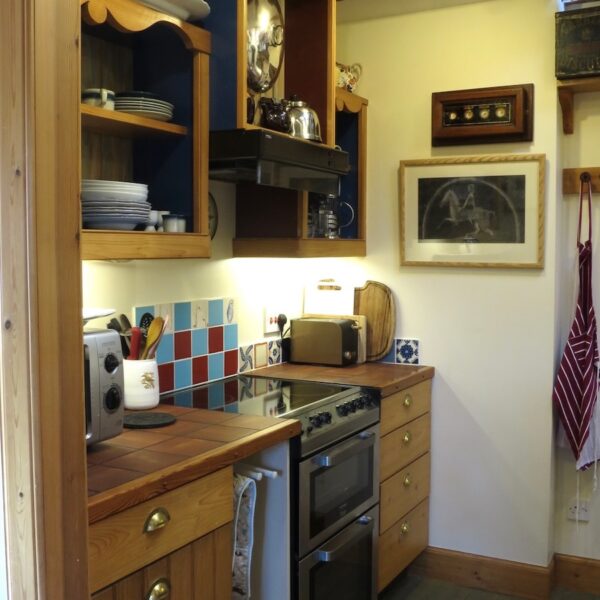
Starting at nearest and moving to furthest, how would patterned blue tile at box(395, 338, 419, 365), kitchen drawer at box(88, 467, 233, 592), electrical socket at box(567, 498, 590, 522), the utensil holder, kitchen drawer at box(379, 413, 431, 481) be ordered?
1. kitchen drawer at box(88, 467, 233, 592)
2. the utensil holder
3. kitchen drawer at box(379, 413, 431, 481)
4. electrical socket at box(567, 498, 590, 522)
5. patterned blue tile at box(395, 338, 419, 365)

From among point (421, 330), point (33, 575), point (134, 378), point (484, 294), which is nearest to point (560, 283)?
point (484, 294)

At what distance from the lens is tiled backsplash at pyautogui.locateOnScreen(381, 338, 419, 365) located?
10.6 ft

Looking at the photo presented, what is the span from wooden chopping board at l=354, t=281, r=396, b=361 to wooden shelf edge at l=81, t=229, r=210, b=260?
3.91 feet

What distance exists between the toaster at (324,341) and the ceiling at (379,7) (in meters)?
1.28

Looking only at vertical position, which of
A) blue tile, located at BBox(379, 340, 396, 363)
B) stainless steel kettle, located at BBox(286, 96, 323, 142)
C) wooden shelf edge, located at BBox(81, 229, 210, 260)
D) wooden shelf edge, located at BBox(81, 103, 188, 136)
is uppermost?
stainless steel kettle, located at BBox(286, 96, 323, 142)

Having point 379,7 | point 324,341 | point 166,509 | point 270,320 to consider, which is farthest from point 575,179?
point 166,509

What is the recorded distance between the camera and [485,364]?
3117 millimetres

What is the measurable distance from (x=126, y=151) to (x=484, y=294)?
5.08 feet

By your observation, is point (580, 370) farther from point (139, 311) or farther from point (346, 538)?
point (139, 311)

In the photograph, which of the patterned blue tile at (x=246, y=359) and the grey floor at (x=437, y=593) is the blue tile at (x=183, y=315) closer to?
the patterned blue tile at (x=246, y=359)

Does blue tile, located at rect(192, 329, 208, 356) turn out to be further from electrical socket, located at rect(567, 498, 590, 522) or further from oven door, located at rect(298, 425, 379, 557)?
electrical socket, located at rect(567, 498, 590, 522)

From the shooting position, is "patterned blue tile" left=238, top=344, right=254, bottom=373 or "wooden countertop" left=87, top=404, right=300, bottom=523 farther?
"patterned blue tile" left=238, top=344, right=254, bottom=373

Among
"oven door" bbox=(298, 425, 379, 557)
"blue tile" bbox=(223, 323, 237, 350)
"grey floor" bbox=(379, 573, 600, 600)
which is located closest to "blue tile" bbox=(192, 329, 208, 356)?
"blue tile" bbox=(223, 323, 237, 350)

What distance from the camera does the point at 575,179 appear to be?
9.98 feet
